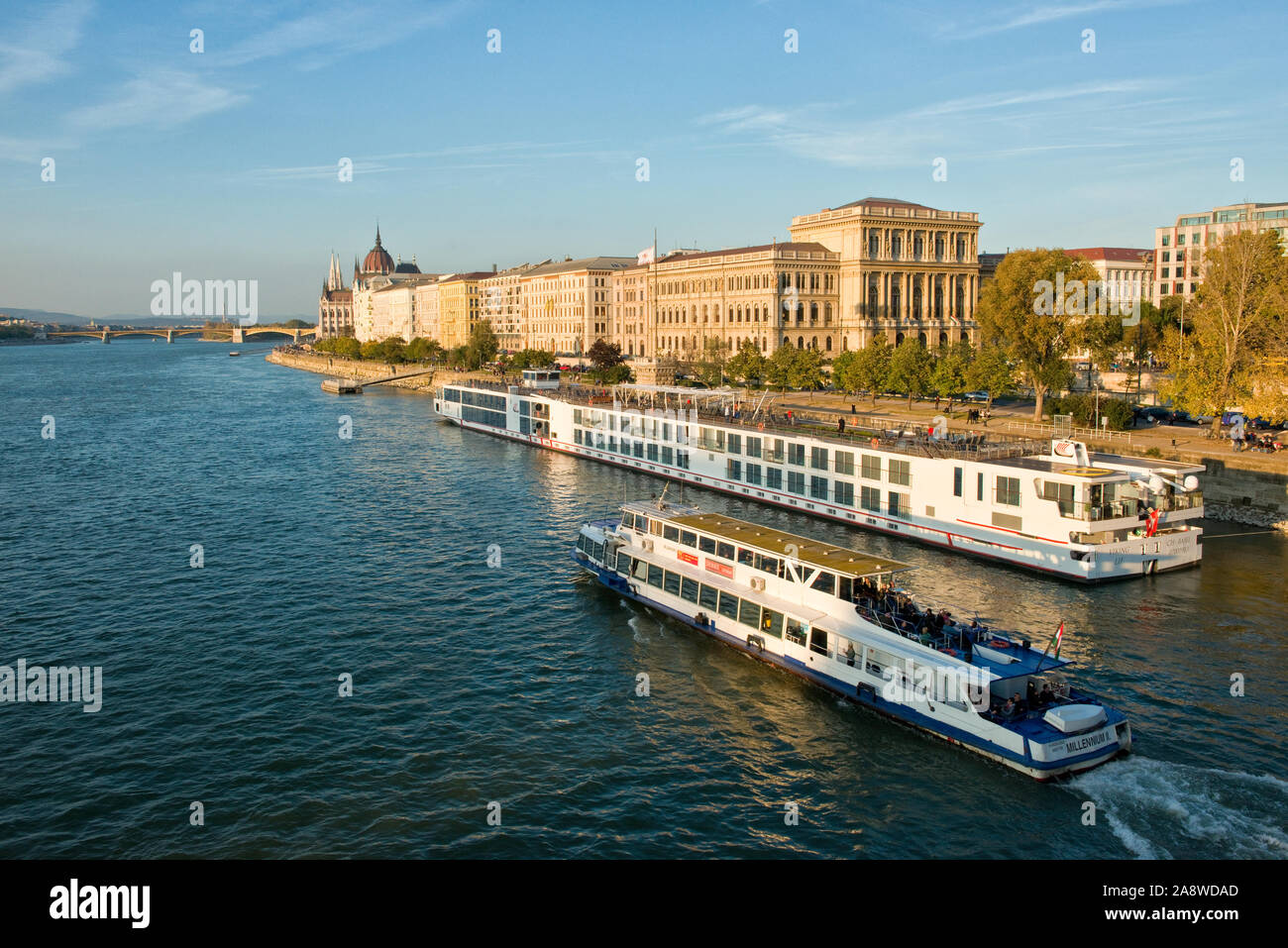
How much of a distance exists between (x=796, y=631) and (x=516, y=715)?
33.1 feet

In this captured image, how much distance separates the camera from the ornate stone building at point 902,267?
129m

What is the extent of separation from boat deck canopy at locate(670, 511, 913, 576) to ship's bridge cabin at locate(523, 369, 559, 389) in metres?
60.4

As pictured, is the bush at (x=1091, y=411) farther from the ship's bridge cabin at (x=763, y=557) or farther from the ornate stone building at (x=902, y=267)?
the ornate stone building at (x=902, y=267)

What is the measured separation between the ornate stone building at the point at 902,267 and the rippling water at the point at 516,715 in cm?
8238

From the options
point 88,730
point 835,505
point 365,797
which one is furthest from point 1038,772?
point 835,505

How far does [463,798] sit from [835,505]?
38.6 metres

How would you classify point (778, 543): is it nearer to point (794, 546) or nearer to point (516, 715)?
point (794, 546)

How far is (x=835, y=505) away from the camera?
5806 cm

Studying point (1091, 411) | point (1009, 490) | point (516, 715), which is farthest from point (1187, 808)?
point (1091, 411)

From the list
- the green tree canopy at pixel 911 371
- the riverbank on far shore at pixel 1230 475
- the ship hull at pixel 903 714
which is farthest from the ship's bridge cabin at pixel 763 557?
the green tree canopy at pixel 911 371

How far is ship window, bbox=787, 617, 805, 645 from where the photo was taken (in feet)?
105

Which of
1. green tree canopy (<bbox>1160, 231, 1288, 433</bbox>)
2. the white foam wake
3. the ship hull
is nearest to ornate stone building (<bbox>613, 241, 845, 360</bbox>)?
green tree canopy (<bbox>1160, 231, 1288, 433</bbox>)

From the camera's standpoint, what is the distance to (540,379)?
101000 mm
